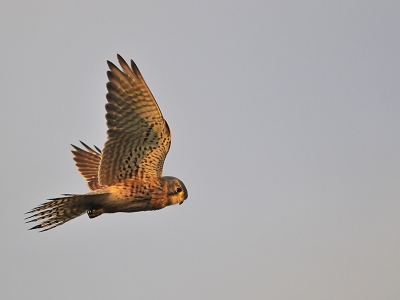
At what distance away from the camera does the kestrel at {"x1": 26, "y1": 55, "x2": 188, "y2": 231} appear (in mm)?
11000

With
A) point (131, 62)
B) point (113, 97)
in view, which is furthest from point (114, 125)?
point (131, 62)

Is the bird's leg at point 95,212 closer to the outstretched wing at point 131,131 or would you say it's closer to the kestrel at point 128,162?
the kestrel at point 128,162

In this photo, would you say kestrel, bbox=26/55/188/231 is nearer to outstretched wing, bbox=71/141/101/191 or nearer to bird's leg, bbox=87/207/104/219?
bird's leg, bbox=87/207/104/219

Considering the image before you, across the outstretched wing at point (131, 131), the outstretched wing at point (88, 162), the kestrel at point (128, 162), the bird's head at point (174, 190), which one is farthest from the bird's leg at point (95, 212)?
the outstretched wing at point (88, 162)

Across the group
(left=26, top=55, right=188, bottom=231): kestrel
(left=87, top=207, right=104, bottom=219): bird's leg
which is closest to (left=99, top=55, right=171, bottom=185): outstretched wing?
(left=26, top=55, right=188, bottom=231): kestrel

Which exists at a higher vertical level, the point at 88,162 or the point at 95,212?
the point at 88,162

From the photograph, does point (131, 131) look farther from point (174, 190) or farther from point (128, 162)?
point (174, 190)

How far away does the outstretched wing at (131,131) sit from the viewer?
10992 millimetres

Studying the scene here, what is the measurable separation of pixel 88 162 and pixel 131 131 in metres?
3.63

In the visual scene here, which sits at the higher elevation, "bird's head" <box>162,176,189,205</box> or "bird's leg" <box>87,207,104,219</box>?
"bird's head" <box>162,176,189,205</box>

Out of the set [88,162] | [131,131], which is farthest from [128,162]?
[88,162]

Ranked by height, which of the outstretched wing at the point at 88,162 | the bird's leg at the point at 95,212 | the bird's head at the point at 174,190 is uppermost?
the outstretched wing at the point at 88,162

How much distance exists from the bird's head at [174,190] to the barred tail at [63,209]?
1377 mm

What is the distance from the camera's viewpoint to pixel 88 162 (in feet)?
47.8
